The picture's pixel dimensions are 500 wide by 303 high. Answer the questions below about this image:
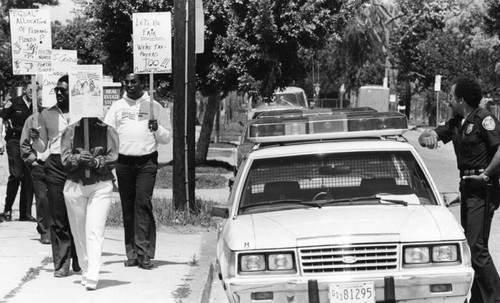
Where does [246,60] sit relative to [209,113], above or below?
above

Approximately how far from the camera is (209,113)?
26516mm

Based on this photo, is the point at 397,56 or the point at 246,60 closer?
the point at 246,60

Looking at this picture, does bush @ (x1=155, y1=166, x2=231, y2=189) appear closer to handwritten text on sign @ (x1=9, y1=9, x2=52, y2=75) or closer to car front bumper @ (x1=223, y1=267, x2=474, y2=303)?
handwritten text on sign @ (x1=9, y1=9, x2=52, y2=75)

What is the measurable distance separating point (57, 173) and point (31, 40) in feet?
7.36

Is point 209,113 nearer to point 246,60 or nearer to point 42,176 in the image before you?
point 246,60

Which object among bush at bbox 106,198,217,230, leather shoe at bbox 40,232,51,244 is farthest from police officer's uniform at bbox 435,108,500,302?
bush at bbox 106,198,217,230

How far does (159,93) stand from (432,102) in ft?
142

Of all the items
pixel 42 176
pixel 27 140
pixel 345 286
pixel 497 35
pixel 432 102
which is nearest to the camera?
pixel 345 286

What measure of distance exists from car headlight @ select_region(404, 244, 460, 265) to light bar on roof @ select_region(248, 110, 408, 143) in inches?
57.2

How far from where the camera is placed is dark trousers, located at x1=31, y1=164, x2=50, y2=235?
1173 centimetres

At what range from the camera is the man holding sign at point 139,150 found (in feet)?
32.4

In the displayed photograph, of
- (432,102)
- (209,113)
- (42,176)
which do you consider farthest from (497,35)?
(42,176)

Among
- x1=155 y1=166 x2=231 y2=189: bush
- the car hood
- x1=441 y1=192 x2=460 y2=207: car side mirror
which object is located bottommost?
x1=155 y1=166 x2=231 y2=189: bush

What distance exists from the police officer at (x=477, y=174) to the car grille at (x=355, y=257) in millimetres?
1560
